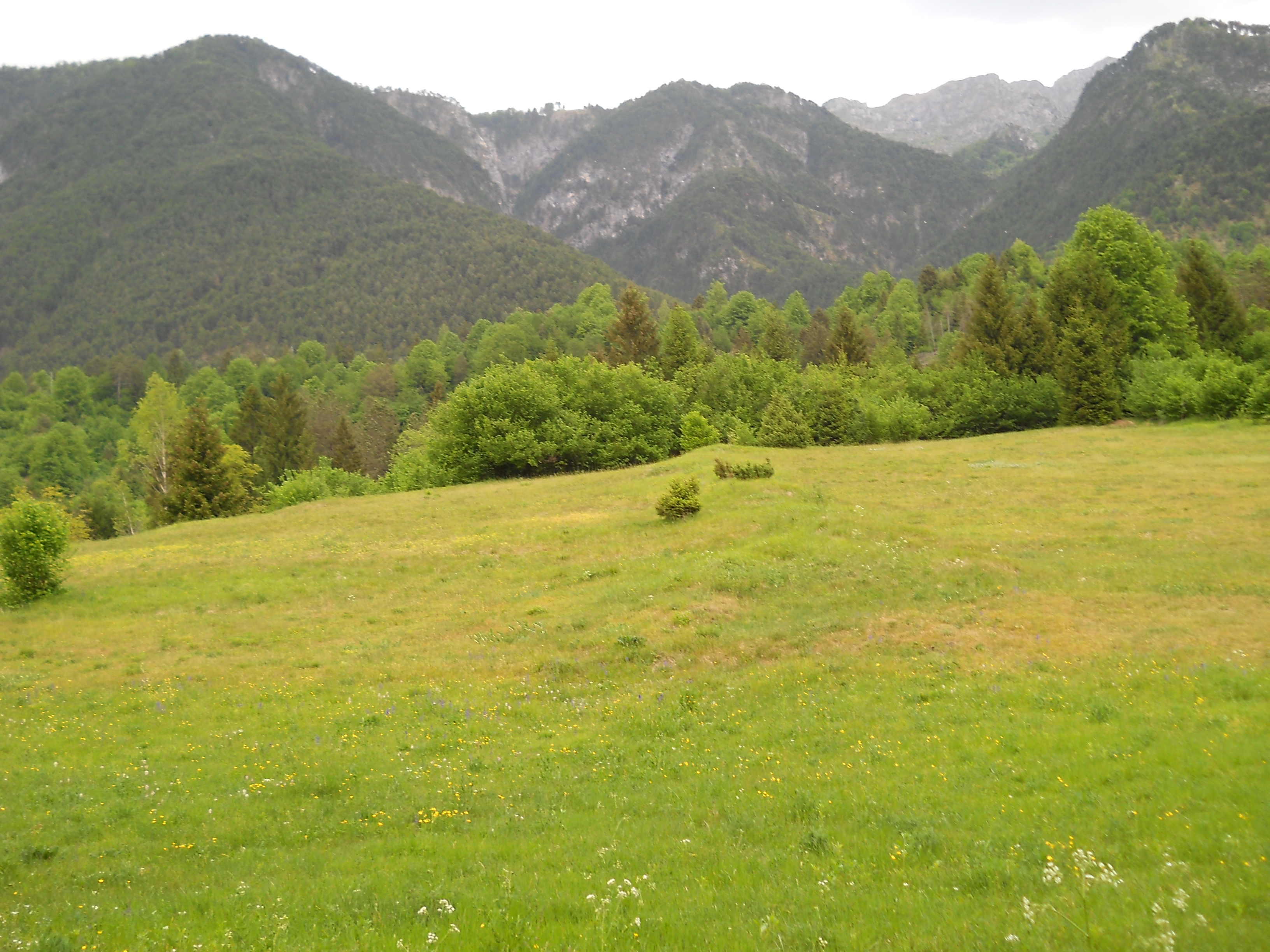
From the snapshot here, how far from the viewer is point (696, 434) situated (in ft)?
218

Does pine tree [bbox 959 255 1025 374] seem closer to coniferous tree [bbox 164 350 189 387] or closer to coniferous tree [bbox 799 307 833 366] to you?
coniferous tree [bbox 799 307 833 366]

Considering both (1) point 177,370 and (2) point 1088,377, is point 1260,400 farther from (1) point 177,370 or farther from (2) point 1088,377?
(1) point 177,370

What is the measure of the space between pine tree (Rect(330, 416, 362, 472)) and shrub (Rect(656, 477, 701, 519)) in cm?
6580

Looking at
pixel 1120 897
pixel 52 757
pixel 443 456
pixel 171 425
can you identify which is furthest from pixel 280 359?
pixel 1120 897

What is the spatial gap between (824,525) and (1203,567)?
1217cm

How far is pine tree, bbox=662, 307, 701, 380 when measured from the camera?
3506 inches

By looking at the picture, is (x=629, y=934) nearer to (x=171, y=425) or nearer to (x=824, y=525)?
(x=824, y=525)

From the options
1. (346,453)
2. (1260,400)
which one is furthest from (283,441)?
(1260,400)

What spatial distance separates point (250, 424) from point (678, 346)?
59.4m

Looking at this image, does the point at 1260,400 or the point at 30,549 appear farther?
the point at 1260,400

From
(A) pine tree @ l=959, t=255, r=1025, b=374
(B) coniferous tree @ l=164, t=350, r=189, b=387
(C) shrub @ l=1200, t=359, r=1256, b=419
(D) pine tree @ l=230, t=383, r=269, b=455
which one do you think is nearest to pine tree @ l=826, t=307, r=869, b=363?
(A) pine tree @ l=959, t=255, r=1025, b=374

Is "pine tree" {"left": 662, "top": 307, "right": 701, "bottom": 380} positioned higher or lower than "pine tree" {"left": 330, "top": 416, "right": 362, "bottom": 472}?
higher

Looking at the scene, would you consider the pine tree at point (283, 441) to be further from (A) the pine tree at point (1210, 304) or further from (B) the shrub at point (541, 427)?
(A) the pine tree at point (1210, 304)

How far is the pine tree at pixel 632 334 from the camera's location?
9162 cm
